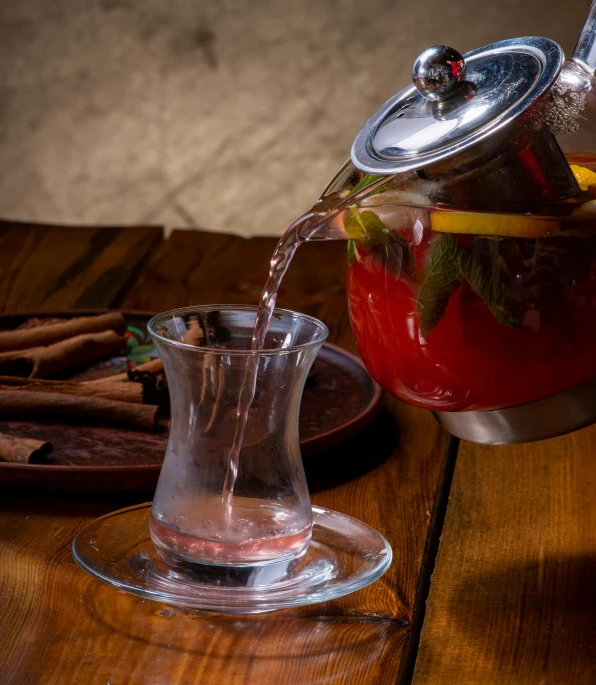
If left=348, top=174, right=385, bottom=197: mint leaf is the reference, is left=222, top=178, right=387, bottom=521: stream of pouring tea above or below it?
below

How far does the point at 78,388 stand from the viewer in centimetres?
105

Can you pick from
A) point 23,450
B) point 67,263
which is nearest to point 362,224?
point 23,450

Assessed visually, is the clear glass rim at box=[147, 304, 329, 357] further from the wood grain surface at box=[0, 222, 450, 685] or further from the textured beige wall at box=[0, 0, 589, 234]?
the textured beige wall at box=[0, 0, 589, 234]

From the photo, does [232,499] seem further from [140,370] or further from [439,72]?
[140,370]

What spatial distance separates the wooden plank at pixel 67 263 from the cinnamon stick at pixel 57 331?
175mm

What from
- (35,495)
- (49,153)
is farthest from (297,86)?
(35,495)

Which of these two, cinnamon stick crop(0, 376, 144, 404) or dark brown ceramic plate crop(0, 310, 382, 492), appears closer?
dark brown ceramic plate crop(0, 310, 382, 492)

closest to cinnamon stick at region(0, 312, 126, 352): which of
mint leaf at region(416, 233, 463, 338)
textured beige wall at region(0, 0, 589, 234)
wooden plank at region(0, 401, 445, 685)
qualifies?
wooden plank at region(0, 401, 445, 685)

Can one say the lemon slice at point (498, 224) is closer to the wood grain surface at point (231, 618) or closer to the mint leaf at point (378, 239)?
the mint leaf at point (378, 239)

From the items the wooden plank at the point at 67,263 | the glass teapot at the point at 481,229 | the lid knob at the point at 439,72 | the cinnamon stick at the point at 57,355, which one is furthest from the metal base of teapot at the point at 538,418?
the wooden plank at the point at 67,263

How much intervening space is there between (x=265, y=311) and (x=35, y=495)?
0.84 feet

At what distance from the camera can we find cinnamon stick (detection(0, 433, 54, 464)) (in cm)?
84

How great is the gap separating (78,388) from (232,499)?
410 millimetres

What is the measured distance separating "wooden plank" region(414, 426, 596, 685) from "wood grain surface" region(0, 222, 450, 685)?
0.03m
